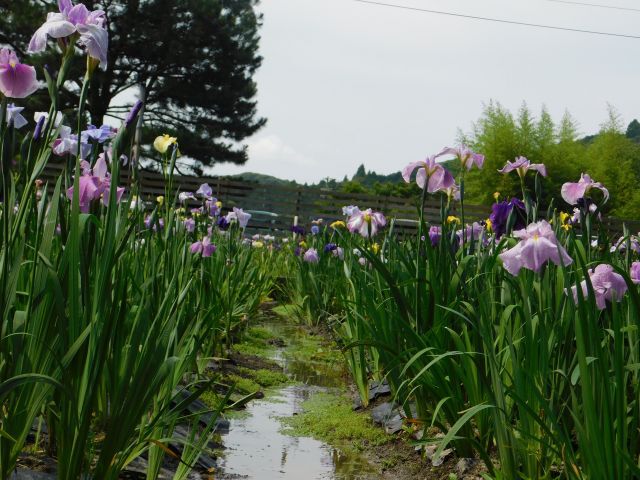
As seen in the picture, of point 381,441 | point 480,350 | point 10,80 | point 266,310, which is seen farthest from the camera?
point 266,310

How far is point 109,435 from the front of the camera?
67.7 inches

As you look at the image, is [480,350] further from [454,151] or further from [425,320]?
[454,151]

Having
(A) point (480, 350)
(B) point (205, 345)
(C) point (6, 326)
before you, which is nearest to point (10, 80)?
(C) point (6, 326)

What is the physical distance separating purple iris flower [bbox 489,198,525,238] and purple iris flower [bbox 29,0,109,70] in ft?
5.91

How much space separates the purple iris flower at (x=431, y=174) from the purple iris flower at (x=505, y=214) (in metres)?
0.23

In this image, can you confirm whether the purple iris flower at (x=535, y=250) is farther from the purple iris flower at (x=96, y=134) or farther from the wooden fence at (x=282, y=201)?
the wooden fence at (x=282, y=201)

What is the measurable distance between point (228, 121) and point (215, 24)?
314cm

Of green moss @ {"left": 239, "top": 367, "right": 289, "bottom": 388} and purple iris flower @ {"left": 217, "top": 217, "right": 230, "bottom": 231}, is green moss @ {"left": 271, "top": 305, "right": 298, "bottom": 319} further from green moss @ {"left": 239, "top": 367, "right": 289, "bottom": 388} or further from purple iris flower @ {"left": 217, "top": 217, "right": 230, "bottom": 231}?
green moss @ {"left": 239, "top": 367, "right": 289, "bottom": 388}

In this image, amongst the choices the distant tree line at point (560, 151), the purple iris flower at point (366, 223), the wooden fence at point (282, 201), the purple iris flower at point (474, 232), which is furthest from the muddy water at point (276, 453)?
the distant tree line at point (560, 151)

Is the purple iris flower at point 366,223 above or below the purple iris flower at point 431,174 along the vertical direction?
below

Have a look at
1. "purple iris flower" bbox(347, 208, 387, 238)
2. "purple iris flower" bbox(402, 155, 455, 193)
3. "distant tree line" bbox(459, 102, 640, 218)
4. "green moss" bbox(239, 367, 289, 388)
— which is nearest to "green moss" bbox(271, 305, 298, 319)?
"purple iris flower" bbox(347, 208, 387, 238)

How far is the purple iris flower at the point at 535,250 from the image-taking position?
2.04 metres

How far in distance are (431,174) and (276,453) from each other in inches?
51.3

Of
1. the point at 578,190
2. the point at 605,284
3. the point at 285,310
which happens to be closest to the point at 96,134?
the point at 605,284
